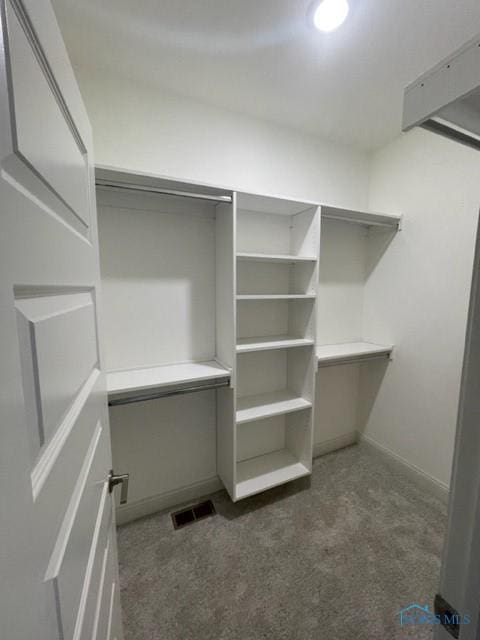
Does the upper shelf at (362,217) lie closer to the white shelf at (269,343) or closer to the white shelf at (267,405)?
the white shelf at (269,343)

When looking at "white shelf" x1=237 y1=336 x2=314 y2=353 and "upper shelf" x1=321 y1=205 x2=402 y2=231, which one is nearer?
"white shelf" x1=237 y1=336 x2=314 y2=353

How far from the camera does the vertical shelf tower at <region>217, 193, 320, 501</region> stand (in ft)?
5.66

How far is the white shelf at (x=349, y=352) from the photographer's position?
75.8 inches

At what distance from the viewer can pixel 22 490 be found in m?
0.29

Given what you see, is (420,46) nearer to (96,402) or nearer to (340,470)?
(96,402)

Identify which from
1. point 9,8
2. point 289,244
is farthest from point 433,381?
point 9,8

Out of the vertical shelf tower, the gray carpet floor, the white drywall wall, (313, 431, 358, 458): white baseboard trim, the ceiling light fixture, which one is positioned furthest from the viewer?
(313, 431, 358, 458): white baseboard trim

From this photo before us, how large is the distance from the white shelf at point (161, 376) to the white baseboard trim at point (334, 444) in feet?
4.51

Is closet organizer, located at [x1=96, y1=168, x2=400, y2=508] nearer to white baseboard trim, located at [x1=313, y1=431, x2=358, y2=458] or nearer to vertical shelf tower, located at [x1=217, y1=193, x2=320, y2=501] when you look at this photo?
vertical shelf tower, located at [x1=217, y1=193, x2=320, y2=501]

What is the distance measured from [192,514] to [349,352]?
64.4 inches

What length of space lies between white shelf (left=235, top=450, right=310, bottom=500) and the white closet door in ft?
3.82

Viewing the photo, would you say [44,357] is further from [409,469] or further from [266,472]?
[409,469]

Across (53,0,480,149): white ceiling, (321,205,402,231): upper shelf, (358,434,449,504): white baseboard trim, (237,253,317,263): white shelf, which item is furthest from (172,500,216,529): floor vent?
(53,0,480,149): white ceiling

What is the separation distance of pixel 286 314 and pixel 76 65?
1.94m
